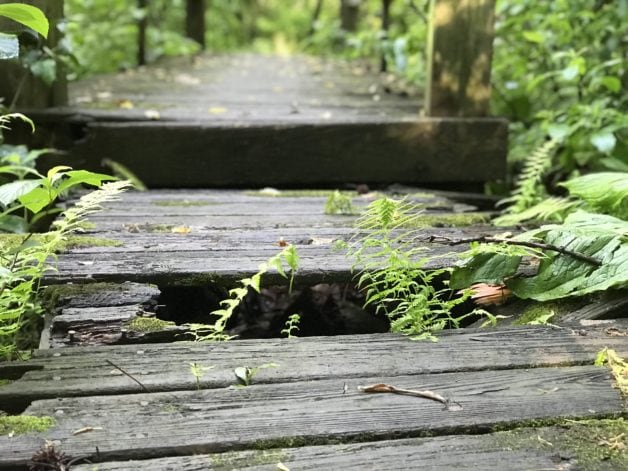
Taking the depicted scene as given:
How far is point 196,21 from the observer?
12148mm

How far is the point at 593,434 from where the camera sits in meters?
1.42

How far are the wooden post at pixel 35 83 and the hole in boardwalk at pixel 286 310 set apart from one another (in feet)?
5.32

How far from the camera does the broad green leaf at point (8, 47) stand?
2.01 metres

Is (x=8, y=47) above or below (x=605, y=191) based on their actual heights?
above

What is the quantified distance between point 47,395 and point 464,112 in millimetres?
3032

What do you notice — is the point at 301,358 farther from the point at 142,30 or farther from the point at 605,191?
the point at 142,30

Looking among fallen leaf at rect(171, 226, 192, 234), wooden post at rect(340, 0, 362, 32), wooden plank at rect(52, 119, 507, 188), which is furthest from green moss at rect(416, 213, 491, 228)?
wooden post at rect(340, 0, 362, 32)

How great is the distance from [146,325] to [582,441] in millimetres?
1189

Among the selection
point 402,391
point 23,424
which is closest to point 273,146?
point 402,391

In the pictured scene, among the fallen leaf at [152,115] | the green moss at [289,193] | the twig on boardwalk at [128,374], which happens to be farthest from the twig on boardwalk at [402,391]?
the fallen leaf at [152,115]

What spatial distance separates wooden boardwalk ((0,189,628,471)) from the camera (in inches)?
52.9

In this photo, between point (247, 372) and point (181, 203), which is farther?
point (181, 203)

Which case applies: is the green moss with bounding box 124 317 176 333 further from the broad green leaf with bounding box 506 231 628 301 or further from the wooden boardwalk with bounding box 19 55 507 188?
the wooden boardwalk with bounding box 19 55 507 188

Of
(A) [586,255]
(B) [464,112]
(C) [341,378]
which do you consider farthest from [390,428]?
(B) [464,112]
